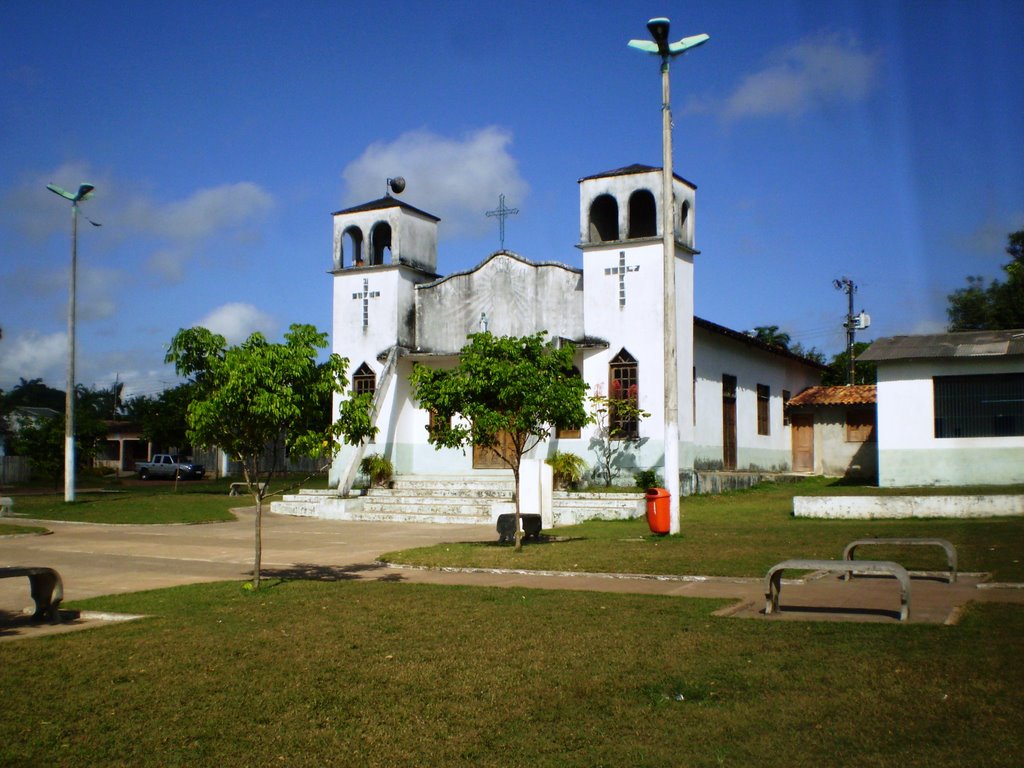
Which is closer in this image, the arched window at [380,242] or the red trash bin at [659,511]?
the red trash bin at [659,511]

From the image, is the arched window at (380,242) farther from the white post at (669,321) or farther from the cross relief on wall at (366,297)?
the white post at (669,321)

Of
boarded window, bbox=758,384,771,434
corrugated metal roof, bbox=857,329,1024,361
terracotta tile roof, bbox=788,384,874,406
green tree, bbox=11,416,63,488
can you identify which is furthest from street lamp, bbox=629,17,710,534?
green tree, bbox=11,416,63,488

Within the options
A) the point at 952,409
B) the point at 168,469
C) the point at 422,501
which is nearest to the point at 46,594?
the point at 422,501

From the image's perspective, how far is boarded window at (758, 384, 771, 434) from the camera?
108 ft

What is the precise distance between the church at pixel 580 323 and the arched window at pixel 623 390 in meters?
0.04

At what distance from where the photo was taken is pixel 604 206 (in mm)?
27562

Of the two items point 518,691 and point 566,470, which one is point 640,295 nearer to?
point 566,470

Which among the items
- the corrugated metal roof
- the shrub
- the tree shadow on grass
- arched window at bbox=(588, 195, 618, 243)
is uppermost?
arched window at bbox=(588, 195, 618, 243)

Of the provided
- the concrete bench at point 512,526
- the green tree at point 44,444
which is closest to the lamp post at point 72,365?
the green tree at point 44,444

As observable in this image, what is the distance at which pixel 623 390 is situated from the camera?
25.9 meters

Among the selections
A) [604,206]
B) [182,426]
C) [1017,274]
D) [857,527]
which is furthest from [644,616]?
[182,426]

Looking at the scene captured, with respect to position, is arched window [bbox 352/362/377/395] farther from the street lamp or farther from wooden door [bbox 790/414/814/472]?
wooden door [bbox 790/414/814/472]

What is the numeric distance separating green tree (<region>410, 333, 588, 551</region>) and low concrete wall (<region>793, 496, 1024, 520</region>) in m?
7.12

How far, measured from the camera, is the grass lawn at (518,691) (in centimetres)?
539
